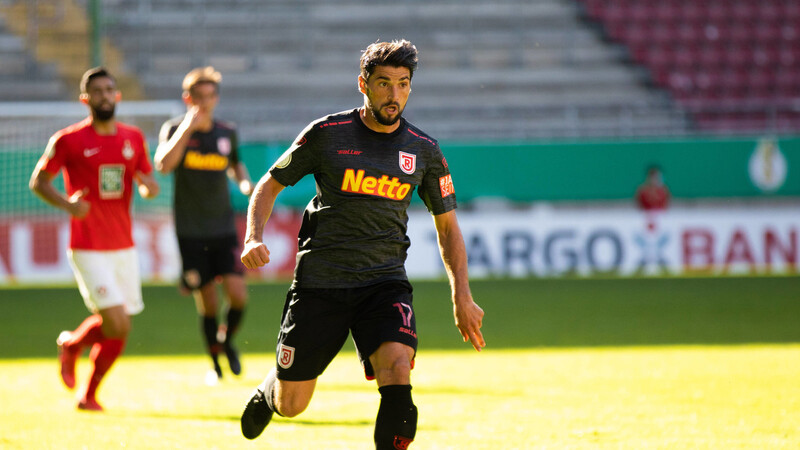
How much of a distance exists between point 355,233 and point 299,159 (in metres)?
0.42

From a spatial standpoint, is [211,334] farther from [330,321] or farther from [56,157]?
[330,321]

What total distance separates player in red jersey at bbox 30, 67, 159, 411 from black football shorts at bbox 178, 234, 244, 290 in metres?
1.10

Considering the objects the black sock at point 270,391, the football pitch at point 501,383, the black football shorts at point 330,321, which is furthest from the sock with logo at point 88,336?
the black football shorts at point 330,321

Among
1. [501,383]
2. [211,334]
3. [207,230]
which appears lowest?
[501,383]

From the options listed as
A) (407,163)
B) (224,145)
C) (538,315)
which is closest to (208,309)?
(224,145)

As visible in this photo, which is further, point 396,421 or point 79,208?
point 79,208

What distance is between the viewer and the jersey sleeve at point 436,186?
5.00 metres

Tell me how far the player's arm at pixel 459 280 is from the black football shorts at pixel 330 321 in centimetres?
24

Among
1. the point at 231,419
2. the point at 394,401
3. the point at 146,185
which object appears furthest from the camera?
the point at 146,185

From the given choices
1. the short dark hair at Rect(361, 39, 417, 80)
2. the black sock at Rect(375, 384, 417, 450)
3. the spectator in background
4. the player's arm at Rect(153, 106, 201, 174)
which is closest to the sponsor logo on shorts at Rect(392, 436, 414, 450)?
the black sock at Rect(375, 384, 417, 450)

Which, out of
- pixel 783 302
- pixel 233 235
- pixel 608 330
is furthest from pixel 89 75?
pixel 783 302

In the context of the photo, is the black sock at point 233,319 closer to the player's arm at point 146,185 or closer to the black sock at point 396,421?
the player's arm at point 146,185

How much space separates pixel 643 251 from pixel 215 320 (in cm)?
1038

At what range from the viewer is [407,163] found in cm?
490
